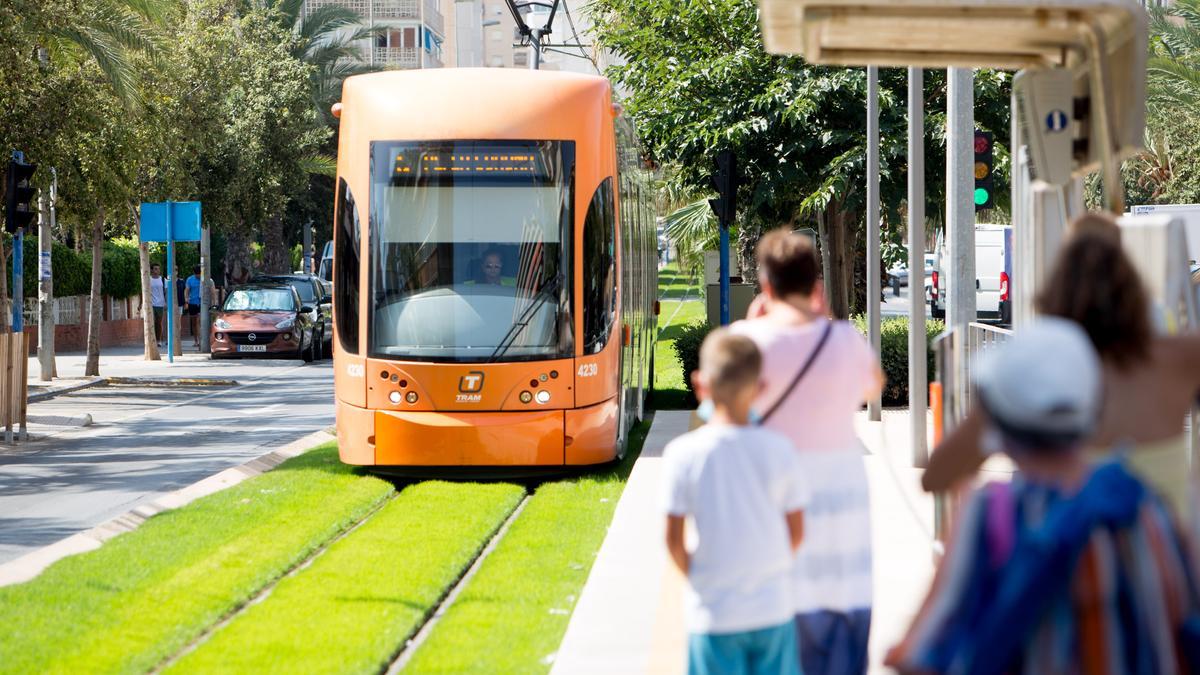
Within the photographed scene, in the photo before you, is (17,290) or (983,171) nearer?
(983,171)

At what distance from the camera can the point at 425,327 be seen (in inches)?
538

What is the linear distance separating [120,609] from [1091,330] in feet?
19.7

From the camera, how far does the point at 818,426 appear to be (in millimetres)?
5312

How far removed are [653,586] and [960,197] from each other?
585 centimetres

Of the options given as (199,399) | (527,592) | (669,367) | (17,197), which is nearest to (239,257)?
(669,367)

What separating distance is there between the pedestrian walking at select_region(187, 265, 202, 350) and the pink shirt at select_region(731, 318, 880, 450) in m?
37.7

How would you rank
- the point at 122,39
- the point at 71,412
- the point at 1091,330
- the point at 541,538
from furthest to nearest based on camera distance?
the point at 122,39
the point at 71,412
the point at 541,538
the point at 1091,330

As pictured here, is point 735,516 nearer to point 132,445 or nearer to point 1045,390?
point 1045,390

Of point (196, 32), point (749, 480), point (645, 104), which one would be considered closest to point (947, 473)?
point (749, 480)

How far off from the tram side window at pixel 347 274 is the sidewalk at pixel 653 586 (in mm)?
2551

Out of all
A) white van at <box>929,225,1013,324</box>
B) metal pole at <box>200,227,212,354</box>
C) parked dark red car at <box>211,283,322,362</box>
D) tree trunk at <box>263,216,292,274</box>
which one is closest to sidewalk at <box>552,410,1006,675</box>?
parked dark red car at <box>211,283,322,362</box>

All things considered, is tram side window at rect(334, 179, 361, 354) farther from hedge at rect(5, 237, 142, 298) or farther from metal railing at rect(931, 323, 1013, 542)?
hedge at rect(5, 237, 142, 298)

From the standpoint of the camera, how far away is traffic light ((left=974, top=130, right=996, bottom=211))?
14055mm

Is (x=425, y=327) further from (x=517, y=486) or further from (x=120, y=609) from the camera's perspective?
(x=120, y=609)
